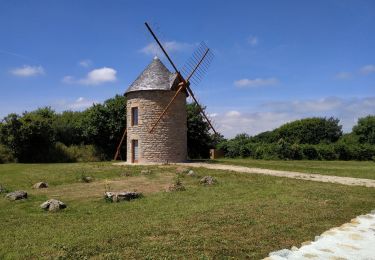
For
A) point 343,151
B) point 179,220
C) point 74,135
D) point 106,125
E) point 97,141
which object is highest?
point 106,125

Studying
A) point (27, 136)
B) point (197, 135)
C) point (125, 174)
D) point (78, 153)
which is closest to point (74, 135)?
point (78, 153)

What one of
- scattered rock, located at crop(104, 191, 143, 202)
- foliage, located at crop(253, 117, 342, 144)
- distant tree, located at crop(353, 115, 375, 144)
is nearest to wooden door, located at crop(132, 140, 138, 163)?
scattered rock, located at crop(104, 191, 143, 202)

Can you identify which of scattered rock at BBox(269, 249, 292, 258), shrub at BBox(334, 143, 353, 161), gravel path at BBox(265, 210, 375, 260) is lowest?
scattered rock at BBox(269, 249, 292, 258)

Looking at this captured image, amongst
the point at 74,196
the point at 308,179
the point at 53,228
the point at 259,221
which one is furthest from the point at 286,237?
the point at 308,179

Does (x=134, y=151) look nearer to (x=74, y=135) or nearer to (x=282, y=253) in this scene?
(x=74, y=135)

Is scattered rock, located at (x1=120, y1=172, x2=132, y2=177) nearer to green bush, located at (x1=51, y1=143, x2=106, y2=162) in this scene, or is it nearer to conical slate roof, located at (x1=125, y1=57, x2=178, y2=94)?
conical slate roof, located at (x1=125, y1=57, x2=178, y2=94)

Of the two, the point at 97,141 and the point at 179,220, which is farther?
the point at 97,141

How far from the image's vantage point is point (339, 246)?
19.9 feet

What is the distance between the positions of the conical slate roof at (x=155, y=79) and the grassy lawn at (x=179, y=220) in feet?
39.5

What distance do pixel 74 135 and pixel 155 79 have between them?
1120 cm

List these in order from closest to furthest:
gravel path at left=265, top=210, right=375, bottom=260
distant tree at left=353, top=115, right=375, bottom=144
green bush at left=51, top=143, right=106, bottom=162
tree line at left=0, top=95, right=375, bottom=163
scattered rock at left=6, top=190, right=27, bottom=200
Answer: gravel path at left=265, top=210, right=375, bottom=260, scattered rock at left=6, top=190, right=27, bottom=200, tree line at left=0, top=95, right=375, bottom=163, green bush at left=51, top=143, right=106, bottom=162, distant tree at left=353, top=115, right=375, bottom=144

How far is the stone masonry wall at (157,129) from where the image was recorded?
24938 millimetres

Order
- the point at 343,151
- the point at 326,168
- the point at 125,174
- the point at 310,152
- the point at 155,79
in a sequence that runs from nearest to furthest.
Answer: the point at 125,174 → the point at 326,168 → the point at 155,79 → the point at 310,152 → the point at 343,151

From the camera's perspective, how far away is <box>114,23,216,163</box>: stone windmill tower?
982 inches
